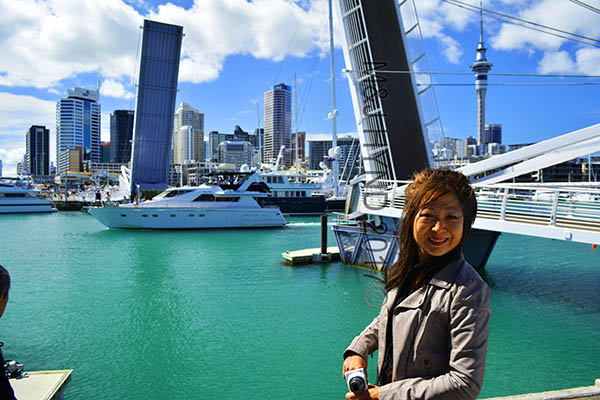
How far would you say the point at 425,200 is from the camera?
4.58 ft

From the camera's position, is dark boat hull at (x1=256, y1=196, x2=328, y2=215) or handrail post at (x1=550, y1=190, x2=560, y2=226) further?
dark boat hull at (x1=256, y1=196, x2=328, y2=215)

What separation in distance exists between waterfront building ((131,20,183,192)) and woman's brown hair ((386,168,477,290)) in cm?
3292

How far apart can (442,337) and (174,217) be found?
91.9 ft

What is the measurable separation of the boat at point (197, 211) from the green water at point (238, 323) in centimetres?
1000

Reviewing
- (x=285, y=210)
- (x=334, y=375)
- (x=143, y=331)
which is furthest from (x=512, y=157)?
(x=285, y=210)

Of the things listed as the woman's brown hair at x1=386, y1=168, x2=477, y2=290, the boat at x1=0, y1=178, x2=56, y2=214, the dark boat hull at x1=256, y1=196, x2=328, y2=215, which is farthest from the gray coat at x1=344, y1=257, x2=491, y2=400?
the boat at x1=0, y1=178, x2=56, y2=214

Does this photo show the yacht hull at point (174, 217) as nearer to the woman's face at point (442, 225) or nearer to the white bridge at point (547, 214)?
the white bridge at point (547, 214)

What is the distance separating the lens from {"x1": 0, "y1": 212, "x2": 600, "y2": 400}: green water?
620 centimetres

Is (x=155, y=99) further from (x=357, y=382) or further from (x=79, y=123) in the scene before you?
(x=79, y=123)

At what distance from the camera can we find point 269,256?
17812mm

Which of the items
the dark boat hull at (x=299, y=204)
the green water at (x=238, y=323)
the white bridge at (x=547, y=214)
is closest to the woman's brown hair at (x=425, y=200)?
the green water at (x=238, y=323)

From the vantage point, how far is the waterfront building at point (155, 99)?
30438 mm

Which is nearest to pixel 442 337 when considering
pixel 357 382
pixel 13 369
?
pixel 357 382

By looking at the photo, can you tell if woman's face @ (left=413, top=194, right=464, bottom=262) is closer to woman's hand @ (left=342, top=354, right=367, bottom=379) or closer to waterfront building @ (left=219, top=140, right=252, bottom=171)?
woman's hand @ (left=342, top=354, right=367, bottom=379)
